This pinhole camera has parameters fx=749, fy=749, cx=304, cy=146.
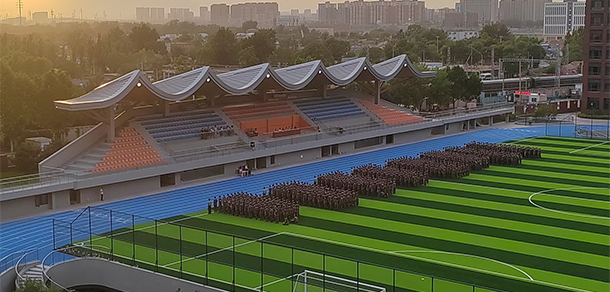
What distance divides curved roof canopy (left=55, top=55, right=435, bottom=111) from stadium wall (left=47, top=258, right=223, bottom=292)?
47.8 feet

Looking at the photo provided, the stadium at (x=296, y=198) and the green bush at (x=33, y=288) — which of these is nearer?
the green bush at (x=33, y=288)

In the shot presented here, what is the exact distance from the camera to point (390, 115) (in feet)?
197

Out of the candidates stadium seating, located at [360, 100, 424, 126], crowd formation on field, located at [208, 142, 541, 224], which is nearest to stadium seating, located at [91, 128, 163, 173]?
crowd formation on field, located at [208, 142, 541, 224]

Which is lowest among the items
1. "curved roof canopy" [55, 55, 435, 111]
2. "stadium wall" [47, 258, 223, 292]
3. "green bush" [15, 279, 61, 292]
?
"stadium wall" [47, 258, 223, 292]

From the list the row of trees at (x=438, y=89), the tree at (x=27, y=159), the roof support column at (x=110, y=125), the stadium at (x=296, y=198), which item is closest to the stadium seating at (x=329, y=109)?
the stadium at (x=296, y=198)

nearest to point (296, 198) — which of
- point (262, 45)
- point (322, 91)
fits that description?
point (322, 91)

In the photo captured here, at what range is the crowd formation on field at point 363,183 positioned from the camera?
3291 centimetres

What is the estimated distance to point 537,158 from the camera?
49.2 metres

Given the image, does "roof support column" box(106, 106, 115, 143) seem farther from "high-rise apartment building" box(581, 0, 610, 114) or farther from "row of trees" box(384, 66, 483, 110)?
"high-rise apartment building" box(581, 0, 610, 114)

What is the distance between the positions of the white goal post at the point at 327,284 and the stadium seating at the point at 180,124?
2359 cm

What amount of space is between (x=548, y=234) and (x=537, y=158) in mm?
20374

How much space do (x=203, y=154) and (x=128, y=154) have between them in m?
4.37

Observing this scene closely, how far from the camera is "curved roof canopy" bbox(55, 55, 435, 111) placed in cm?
3944

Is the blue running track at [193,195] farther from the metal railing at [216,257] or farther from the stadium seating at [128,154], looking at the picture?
the stadium seating at [128,154]
